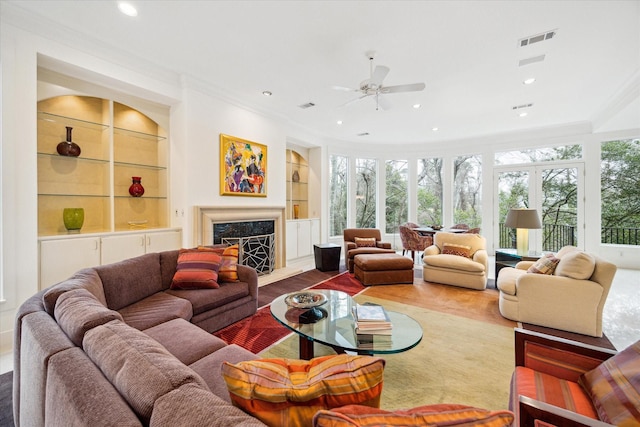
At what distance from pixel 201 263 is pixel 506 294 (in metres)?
3.44

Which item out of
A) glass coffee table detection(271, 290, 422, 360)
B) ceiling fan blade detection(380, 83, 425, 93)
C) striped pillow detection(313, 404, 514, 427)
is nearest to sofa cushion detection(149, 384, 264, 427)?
striped pillow detection(313, 404, 514, 427)

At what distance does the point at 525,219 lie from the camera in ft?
13.3

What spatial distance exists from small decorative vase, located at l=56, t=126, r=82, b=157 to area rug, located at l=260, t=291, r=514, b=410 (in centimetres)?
326

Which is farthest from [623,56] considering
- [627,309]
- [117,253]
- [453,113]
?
[117,253]

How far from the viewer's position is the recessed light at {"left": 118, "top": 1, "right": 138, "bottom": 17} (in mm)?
2463

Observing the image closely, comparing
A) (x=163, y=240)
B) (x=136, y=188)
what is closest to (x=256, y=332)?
(x=163, y=240)

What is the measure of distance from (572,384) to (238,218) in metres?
4.17

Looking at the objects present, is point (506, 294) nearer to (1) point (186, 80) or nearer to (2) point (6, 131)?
(1) point (186, 80)

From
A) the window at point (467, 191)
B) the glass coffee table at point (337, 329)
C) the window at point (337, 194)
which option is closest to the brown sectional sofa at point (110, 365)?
the glass coffee table at point (337, 329)

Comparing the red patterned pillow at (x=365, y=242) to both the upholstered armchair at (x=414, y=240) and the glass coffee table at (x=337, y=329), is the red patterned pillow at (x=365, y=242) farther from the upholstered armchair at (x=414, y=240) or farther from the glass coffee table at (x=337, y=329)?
the glass coffee table at (x=337, y=329)

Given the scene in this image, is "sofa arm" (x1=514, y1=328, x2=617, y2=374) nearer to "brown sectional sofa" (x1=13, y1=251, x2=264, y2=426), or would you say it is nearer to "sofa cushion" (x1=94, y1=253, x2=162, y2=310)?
"brown sectional sofa" (x1=13, y1=251, x2=264, y2=426)

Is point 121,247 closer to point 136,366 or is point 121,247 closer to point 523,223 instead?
point 136,366

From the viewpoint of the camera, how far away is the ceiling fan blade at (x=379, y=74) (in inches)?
116

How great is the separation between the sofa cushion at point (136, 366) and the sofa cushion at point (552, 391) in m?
1.49
